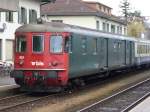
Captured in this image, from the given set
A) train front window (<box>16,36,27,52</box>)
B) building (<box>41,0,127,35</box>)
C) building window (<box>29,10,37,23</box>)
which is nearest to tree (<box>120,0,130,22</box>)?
building (<box>41,0,127,35</box>)

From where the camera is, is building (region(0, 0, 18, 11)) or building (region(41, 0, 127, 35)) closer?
building (region(0, 0, 18, 11))

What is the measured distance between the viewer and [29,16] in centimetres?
3934

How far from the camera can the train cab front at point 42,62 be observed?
19266 millimetres

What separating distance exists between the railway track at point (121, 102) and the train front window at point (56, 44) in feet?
8.68

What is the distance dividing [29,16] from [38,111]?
24302mm

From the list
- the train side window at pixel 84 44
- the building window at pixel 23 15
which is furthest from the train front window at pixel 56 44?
A: the building window at pixel 23 15

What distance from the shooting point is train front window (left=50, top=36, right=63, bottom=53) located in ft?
64.1

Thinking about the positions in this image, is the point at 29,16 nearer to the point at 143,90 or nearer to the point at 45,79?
the point at 143,90

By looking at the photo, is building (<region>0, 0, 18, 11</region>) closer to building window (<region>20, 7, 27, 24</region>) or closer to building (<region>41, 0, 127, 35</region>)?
building window (<region>20, 7, 27, 24</region>)

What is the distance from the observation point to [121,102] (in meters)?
18.0

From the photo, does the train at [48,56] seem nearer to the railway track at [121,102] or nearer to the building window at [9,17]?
the railway track at [121,102]

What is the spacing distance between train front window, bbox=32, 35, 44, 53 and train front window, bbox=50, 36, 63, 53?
38cm

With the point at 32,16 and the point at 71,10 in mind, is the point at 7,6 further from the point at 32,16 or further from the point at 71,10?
the point at 71,10

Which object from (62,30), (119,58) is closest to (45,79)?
(62,30)
